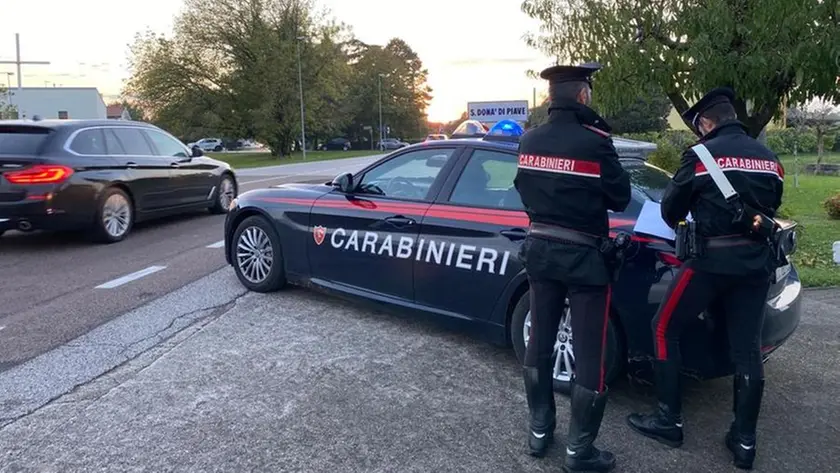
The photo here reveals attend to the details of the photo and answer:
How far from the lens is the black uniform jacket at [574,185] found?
303cm

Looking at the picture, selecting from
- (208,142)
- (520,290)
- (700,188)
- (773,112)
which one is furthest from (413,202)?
(208,142)

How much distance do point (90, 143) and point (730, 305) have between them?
26.4ft

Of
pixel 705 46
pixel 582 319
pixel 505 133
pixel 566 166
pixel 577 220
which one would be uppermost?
pixel 705 46

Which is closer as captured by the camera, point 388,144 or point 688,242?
point 688,242

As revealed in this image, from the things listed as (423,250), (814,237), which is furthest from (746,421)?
(814,237)

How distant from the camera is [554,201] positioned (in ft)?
10.1

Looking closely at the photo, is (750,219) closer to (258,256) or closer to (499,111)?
(258,256)

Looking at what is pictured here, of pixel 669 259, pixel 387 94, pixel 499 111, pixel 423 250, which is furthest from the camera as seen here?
pixel 387 94

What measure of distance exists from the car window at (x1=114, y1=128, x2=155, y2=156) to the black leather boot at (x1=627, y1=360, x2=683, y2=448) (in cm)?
810

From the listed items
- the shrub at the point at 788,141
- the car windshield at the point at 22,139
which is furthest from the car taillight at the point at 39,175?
the shrub at the point at 788,141

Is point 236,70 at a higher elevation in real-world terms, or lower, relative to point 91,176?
higher

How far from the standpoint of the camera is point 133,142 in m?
9.48

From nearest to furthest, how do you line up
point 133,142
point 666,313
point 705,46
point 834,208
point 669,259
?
1. point 666,313
2. point 669,259
3. point 705,46
4. point 133,142
5. point 834,208

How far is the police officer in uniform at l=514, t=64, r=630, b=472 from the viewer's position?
304 cm
